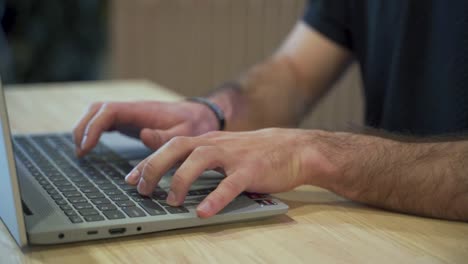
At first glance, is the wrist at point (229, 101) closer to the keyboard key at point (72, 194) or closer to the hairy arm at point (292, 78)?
the hairy arm at point (292, 78)

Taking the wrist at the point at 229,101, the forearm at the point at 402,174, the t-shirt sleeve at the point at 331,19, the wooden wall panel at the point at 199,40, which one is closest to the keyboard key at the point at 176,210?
the forearm at the point at 402,174

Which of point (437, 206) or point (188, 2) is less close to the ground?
point (188, 2)

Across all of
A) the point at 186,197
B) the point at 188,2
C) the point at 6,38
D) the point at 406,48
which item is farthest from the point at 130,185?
the point at 188,2

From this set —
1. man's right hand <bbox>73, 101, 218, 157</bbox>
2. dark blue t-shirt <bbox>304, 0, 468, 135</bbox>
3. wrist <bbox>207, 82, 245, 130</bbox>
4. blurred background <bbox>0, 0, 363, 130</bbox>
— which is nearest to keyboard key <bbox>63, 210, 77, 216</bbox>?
man's right hand <bbox>73, 101, 218, 157</bbox>

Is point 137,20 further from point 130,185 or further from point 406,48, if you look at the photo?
point 130,185

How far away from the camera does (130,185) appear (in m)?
0.87

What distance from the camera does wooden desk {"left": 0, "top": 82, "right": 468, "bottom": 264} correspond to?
2.37ft

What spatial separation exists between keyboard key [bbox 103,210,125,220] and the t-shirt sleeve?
0.85m

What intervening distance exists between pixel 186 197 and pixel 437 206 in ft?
1.03

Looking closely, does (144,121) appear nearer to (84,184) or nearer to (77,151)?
(77,151)

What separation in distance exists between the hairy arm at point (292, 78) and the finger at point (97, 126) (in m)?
0.38

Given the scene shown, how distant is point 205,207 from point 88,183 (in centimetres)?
18

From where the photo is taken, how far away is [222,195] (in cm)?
81

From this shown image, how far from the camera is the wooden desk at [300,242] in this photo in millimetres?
724
